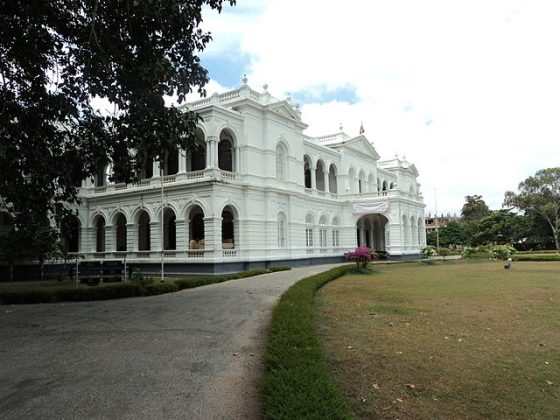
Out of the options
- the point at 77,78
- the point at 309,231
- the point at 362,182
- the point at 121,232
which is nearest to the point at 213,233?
the point at 121,232

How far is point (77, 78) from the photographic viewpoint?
9.24 meters

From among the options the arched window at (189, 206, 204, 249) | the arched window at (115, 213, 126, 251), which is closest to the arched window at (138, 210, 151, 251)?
the arched window at (115, 213, 126, 251)

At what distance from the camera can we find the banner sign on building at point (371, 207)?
3451cm

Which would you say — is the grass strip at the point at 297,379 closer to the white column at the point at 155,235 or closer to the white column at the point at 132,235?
the white column at the point at 155,235

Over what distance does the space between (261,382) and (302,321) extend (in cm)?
268

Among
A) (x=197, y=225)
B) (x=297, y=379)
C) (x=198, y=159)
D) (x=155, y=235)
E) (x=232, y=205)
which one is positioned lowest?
(x=297, y=379)

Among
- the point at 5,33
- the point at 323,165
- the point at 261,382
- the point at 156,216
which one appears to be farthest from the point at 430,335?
the point at 323,165

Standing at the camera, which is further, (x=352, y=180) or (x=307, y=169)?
(x=352, y=180)

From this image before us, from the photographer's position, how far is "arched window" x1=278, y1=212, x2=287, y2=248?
2791cm

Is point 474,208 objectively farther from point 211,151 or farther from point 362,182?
point 211,151

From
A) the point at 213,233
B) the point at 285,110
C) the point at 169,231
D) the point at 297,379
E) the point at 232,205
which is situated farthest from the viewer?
the point at 285,110

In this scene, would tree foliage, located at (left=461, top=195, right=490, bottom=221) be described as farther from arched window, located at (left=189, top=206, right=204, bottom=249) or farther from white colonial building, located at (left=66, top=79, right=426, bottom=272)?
arched window, located at (left=189, top=206, right=204, bottom=249)

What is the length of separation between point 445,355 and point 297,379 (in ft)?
9.14

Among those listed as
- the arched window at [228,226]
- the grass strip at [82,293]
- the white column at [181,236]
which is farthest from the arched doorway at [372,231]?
the grass strip at [82,293]
